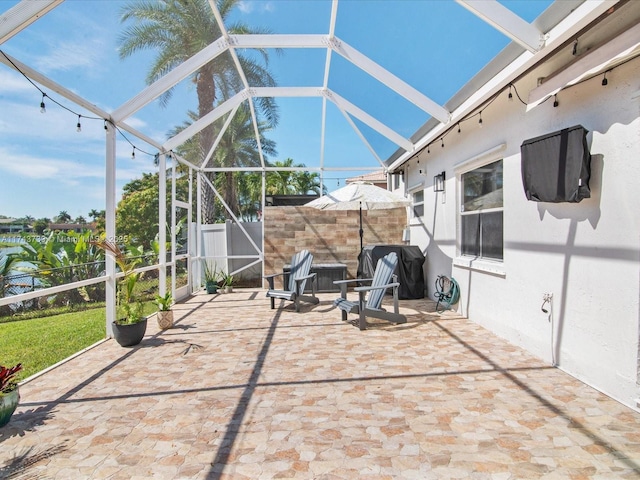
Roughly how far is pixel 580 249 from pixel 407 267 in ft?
14.1

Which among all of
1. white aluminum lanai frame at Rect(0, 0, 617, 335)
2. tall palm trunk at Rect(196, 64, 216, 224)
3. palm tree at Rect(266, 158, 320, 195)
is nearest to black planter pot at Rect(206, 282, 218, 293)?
white aluminum lanai frame at Rect(0, 0, 617, 335)

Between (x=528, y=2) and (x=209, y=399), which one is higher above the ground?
(x=528, y=2)

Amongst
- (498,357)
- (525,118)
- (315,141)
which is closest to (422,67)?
(525,118)

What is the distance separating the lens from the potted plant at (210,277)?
29.1 feet

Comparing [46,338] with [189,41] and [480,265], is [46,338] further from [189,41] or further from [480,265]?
[480,265]

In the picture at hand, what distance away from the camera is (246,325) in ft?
18.2

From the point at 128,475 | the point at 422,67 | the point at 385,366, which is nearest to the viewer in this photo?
the point at 128,475

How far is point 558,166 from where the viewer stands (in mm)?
3289

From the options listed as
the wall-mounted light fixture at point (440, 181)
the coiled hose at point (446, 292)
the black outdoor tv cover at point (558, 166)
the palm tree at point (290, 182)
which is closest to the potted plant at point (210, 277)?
the coiled hose at point (446, 292)

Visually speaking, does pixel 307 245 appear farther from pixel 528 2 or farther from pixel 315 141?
pixel 528 2

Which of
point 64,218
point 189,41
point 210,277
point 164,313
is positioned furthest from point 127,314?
point 64,218

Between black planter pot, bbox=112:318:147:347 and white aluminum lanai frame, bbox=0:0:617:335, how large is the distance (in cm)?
52

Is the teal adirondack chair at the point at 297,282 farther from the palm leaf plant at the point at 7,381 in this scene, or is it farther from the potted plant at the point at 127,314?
the palm leaf plant at the point at 7,381

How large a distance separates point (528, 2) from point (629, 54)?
1.19 metres
